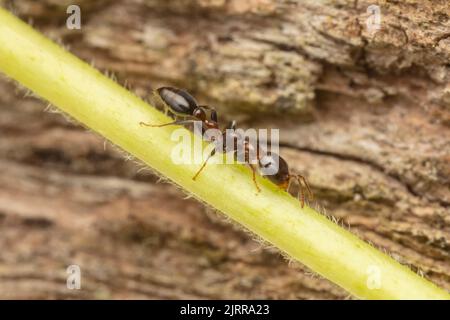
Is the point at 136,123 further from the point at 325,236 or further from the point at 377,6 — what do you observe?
the point at 377,6

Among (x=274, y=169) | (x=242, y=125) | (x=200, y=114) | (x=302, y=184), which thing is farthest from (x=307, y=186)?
(x=200, y=114)

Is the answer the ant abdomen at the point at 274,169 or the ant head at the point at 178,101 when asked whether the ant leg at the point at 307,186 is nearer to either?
the ant abdomen at the point at 274,169

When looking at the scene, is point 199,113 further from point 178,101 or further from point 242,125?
point 242,125

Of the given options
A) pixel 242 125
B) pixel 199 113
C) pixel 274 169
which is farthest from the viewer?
pixel 242 125

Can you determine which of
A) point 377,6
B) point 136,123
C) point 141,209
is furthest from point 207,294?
point 377,6

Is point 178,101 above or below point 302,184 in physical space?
above

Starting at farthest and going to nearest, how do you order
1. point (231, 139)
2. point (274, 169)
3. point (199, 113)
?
point (199, 113), point (231, 139), point (274, 169)
